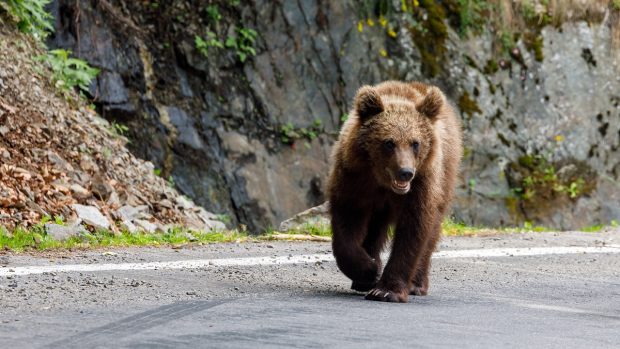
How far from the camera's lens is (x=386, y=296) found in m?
6.96

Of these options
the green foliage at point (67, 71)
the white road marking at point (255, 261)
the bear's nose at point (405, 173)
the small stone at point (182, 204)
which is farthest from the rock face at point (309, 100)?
the bear's nose at point (405, 173)

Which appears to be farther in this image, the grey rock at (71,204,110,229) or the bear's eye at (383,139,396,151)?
the grey rock at (71,204,110,229)

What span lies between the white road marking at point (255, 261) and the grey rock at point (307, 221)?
2202 millimetres

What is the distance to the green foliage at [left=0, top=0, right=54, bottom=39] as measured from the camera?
43.9 ft

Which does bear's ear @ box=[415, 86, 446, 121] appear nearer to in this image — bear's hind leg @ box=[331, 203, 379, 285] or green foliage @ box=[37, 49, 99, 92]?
bear's hind leg @ box=[331, 203, 379, 285]

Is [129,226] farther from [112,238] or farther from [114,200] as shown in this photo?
[112,238]

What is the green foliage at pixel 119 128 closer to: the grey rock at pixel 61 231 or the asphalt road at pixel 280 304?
the grey rock at pixel 61 231

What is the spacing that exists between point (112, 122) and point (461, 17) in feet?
21.7

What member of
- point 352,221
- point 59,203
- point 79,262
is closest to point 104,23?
point 59,203

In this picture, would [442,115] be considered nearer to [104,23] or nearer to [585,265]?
[585,265]

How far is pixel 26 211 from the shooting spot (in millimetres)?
10117

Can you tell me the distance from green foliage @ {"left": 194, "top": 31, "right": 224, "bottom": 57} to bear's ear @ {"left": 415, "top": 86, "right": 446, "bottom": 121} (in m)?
9.15

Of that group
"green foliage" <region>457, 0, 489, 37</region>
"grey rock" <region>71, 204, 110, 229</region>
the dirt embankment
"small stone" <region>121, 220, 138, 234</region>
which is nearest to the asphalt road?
"grey rock" <region>71, 204, 110, 229</region>

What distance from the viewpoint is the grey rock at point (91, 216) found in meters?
10.4
